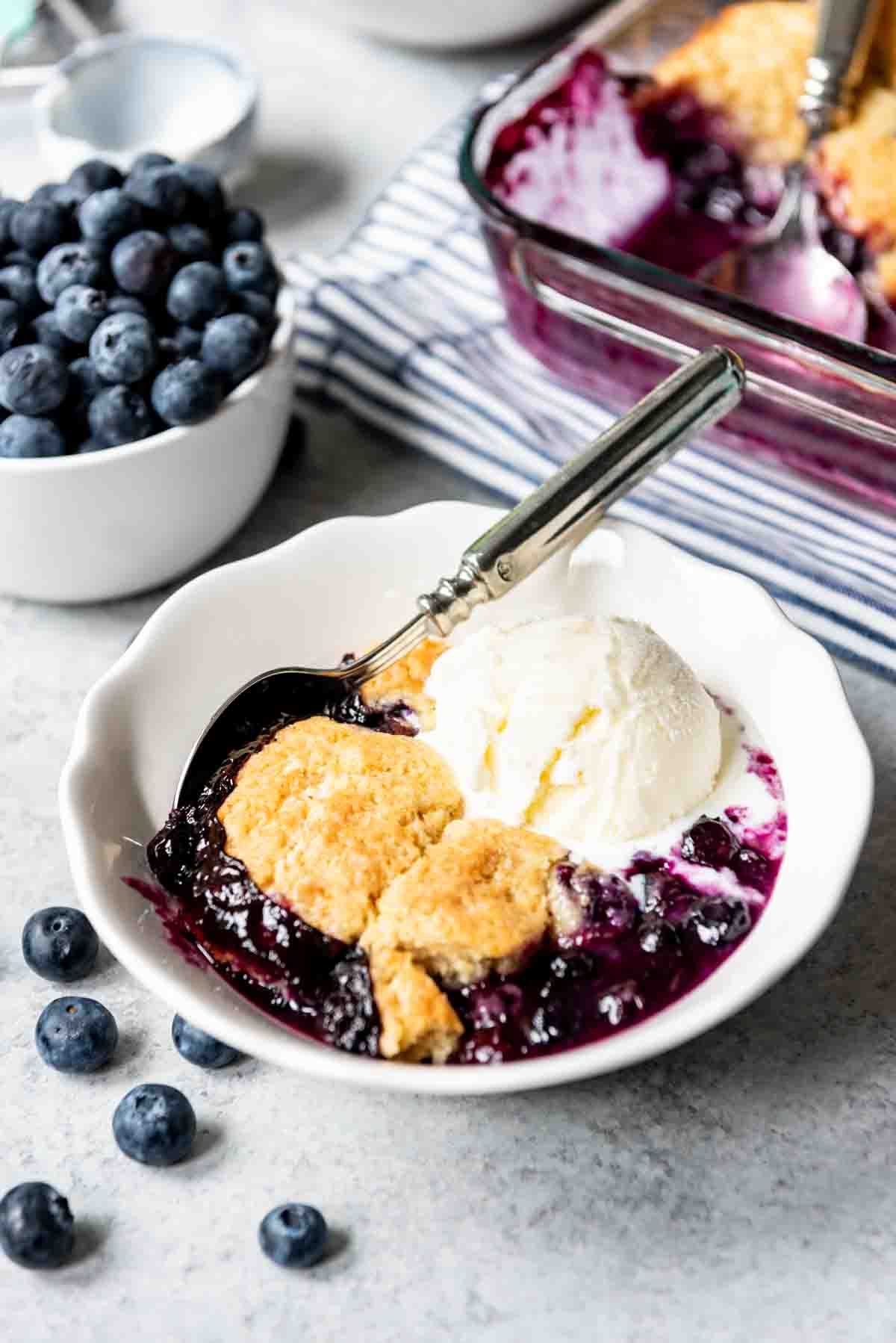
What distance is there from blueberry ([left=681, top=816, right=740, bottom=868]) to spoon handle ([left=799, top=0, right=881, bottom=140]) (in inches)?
50.9

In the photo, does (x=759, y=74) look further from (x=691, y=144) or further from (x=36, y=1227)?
(x=36, y=1227)

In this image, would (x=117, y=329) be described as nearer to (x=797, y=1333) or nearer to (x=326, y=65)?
(x=797, y=1333)

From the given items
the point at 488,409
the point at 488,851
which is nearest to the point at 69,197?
the point at 488,409

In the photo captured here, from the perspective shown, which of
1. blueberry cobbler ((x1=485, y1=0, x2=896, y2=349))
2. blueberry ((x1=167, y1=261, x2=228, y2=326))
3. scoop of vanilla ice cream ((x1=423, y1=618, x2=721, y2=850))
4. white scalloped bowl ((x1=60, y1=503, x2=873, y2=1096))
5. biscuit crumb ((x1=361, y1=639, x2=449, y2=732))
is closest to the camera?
white scalloped bowl ((x1=60, y1=503, x2=873, y2=1096))

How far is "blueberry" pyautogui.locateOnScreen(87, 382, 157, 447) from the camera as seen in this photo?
73.7 inches

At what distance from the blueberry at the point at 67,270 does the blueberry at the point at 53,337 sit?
1.3 inches

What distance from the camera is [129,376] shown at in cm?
188

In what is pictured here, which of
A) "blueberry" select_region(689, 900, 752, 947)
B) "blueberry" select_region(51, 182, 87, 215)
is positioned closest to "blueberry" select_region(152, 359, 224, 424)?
"blueberry" select_region(51, 182, 87, 215)

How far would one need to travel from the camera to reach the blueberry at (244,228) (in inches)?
81.7

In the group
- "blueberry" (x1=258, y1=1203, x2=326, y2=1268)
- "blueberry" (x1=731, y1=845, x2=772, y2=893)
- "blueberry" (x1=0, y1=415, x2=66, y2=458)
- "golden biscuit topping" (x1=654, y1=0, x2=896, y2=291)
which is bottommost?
"blueberry" (x1=258, y1=1203, x2=326, y2=1268)

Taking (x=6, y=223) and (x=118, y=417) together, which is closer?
(x=118, y=417)

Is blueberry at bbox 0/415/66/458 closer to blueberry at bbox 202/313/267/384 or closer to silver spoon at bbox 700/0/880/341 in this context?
blueberry at bbox 202/313/267/384

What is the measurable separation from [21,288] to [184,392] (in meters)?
0.28

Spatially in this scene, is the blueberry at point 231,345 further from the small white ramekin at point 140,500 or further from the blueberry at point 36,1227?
the blueberry at point 36,1227
